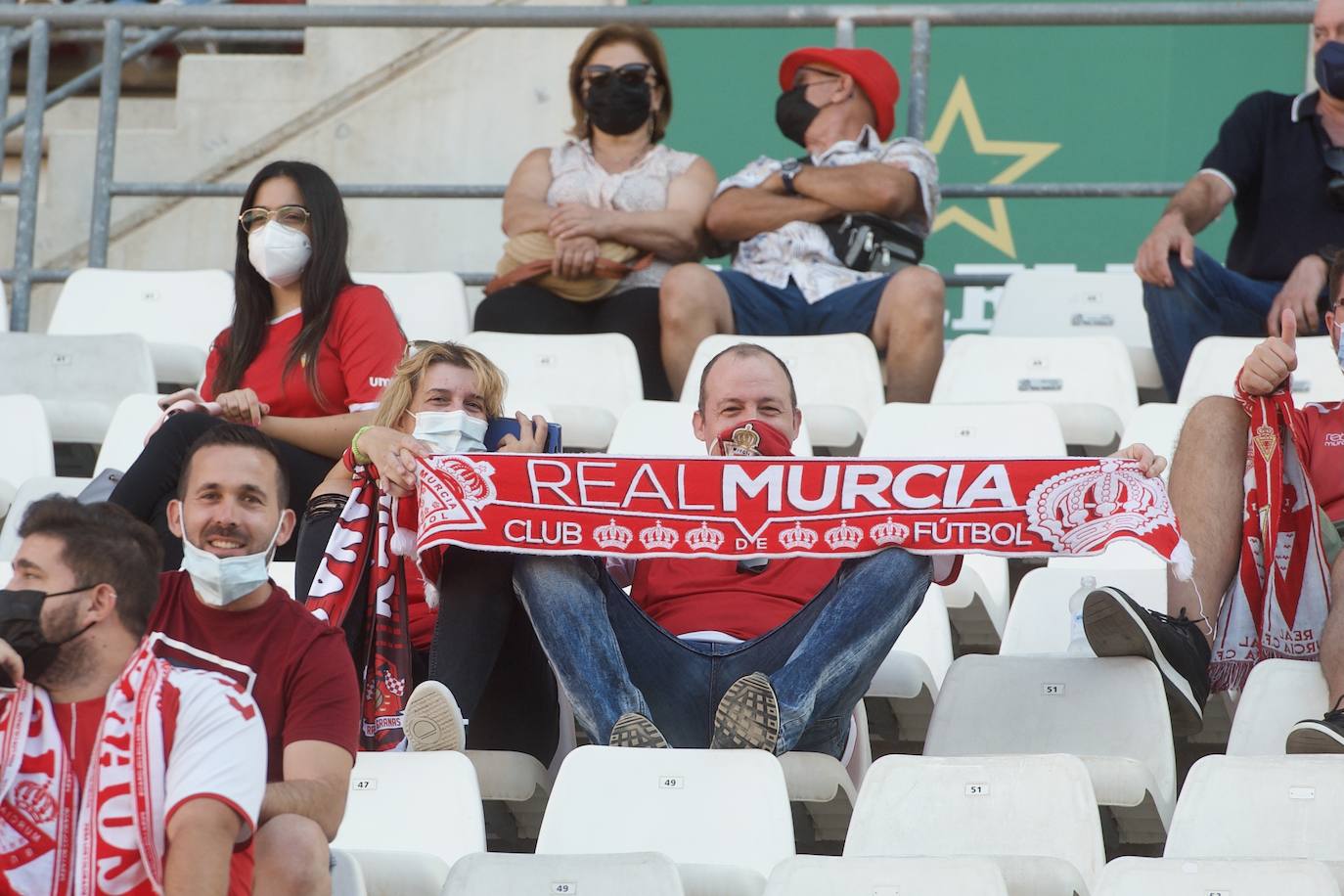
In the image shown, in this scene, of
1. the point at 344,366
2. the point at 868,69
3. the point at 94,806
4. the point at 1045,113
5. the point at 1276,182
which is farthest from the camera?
the point at 1045,113

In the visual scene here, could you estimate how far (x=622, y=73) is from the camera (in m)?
5.37

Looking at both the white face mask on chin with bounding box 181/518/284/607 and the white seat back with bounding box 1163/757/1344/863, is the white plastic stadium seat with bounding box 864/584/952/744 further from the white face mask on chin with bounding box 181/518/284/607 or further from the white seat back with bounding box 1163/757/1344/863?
the white face mask on chin with bounding box 181/518/284/607

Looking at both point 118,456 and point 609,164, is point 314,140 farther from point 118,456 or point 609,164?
point 118,456

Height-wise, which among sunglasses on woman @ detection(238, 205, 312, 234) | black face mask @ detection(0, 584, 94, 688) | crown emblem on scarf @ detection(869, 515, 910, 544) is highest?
sunglasses on woman @ detection(238, 205, 312, 234)

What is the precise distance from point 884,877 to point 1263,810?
64 centimetres

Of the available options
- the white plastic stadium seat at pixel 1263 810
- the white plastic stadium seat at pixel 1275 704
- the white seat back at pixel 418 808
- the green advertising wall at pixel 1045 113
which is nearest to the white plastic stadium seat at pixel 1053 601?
the white plastic stadium seat at pixel 1275 704

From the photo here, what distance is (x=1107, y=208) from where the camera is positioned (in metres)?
6.41

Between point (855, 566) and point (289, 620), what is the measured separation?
93 centimetres

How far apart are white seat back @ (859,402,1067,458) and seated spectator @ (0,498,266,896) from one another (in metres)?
1.94

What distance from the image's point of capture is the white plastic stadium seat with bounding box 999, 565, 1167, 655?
12.6ft

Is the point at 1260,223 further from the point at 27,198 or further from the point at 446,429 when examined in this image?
the point at 27,198

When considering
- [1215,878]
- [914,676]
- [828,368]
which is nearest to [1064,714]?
[914,676]

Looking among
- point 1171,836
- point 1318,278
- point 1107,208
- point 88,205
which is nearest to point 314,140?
point 88,205

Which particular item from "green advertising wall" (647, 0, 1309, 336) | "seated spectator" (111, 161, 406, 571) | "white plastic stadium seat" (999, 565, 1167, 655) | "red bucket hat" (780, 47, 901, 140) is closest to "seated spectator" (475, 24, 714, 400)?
"red bucket hat" (780, 47, 901, 140)
